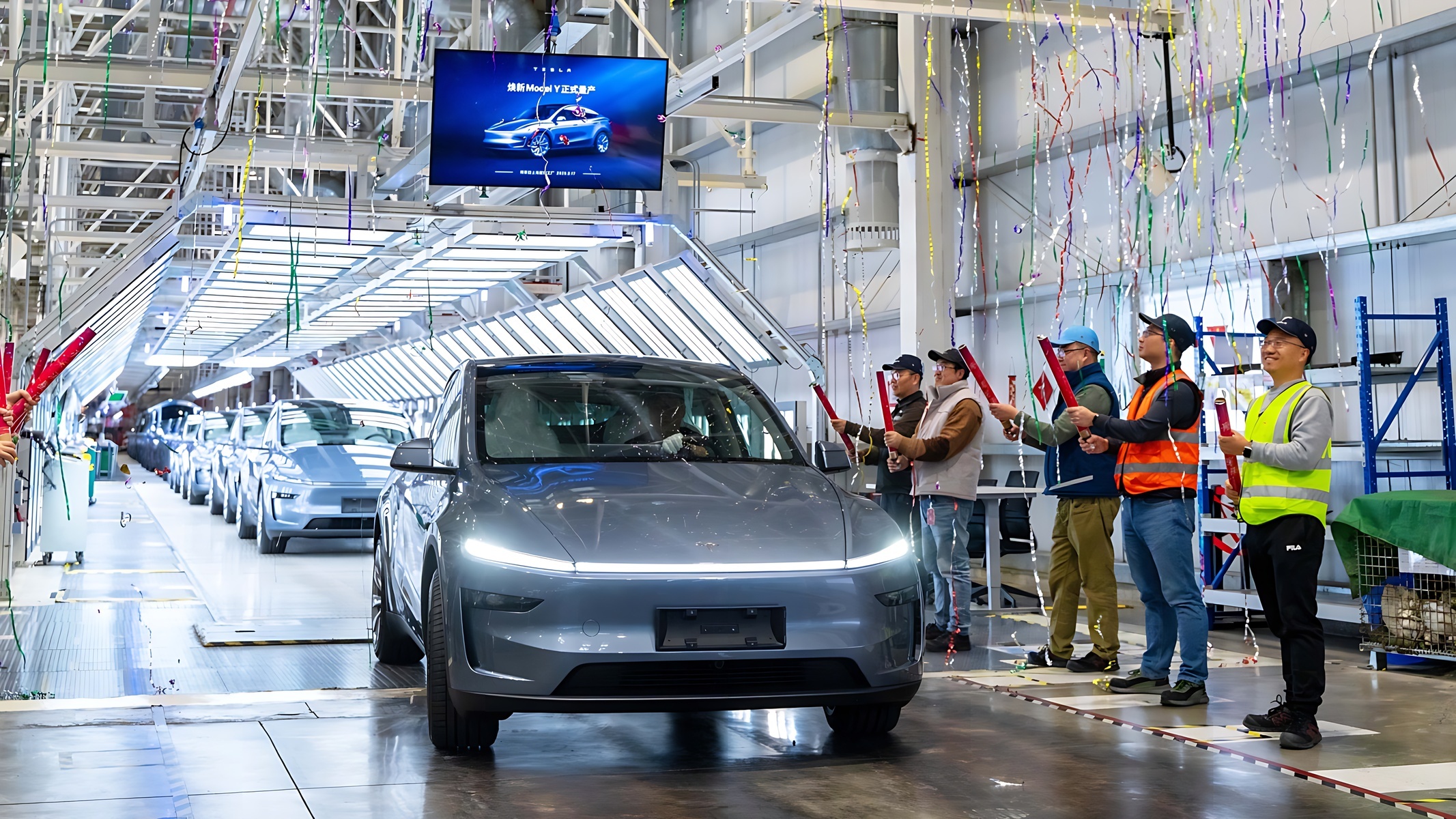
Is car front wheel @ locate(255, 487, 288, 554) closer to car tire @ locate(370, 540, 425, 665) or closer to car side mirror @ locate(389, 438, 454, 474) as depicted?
car tire @ locate(370, 540, 425, 665)

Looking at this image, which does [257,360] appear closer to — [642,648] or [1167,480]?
[1167,480]

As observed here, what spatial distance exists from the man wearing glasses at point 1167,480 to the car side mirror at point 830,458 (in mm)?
999

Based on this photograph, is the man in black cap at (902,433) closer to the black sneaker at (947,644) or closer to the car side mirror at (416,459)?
the black sneaker at (947,644)

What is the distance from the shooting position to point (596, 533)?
4383 millimetres

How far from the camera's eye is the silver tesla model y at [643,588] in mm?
4223

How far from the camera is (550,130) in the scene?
970cm

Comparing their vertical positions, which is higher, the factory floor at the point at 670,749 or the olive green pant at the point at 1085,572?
the olive green pant at the point at 1085,572

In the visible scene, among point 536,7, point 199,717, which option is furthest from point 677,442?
point 536,7

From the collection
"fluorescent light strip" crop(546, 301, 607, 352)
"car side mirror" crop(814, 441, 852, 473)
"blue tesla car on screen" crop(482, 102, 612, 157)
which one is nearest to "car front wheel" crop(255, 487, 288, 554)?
"blue tesla car on screen" crop(482, 102, 612, 157)

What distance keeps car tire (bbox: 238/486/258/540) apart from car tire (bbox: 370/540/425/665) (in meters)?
8.24

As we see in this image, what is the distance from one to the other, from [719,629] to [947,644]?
11.6ft

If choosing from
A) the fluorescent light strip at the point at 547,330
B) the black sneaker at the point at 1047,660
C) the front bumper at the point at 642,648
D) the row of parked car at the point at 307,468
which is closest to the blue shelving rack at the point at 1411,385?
the black sneaker at the point at 1047,660

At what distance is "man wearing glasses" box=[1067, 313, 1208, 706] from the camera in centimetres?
561

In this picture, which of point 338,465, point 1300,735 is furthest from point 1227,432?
point 338,465
